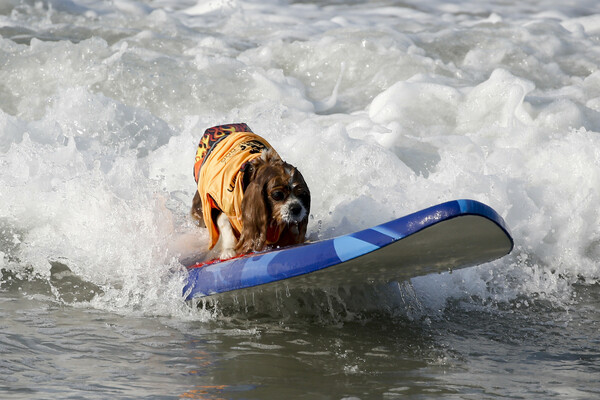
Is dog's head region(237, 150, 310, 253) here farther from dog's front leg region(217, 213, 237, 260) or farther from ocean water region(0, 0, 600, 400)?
ocean water region(0, 0, 600, 400)

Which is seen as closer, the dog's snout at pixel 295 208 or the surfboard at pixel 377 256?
the surfboard at pixel 377 256

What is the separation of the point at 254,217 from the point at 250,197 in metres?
0.11

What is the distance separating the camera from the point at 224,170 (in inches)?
181

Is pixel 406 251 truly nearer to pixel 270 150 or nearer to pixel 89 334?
pixel 270 150

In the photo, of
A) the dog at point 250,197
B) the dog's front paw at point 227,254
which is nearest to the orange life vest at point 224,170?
the dog at point 250,197

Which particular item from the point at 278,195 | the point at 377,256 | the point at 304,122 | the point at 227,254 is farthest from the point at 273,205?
the point at 304,122

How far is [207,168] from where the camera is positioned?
4.93 meters

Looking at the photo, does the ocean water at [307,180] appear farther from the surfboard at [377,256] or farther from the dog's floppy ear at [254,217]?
the dog's floppy ear at [254,217]

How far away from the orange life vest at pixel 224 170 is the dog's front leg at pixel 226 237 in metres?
0.04

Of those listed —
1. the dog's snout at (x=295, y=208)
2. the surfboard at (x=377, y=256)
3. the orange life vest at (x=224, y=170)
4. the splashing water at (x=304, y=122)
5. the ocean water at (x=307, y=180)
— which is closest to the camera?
the surfboard at (x=377, y=256)

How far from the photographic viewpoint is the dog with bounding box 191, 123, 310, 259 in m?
4.07

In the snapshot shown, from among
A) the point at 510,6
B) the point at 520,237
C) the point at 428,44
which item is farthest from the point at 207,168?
the point at 510,6

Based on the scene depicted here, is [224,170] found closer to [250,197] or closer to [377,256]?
[250,197]

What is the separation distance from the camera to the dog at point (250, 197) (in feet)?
13.4
